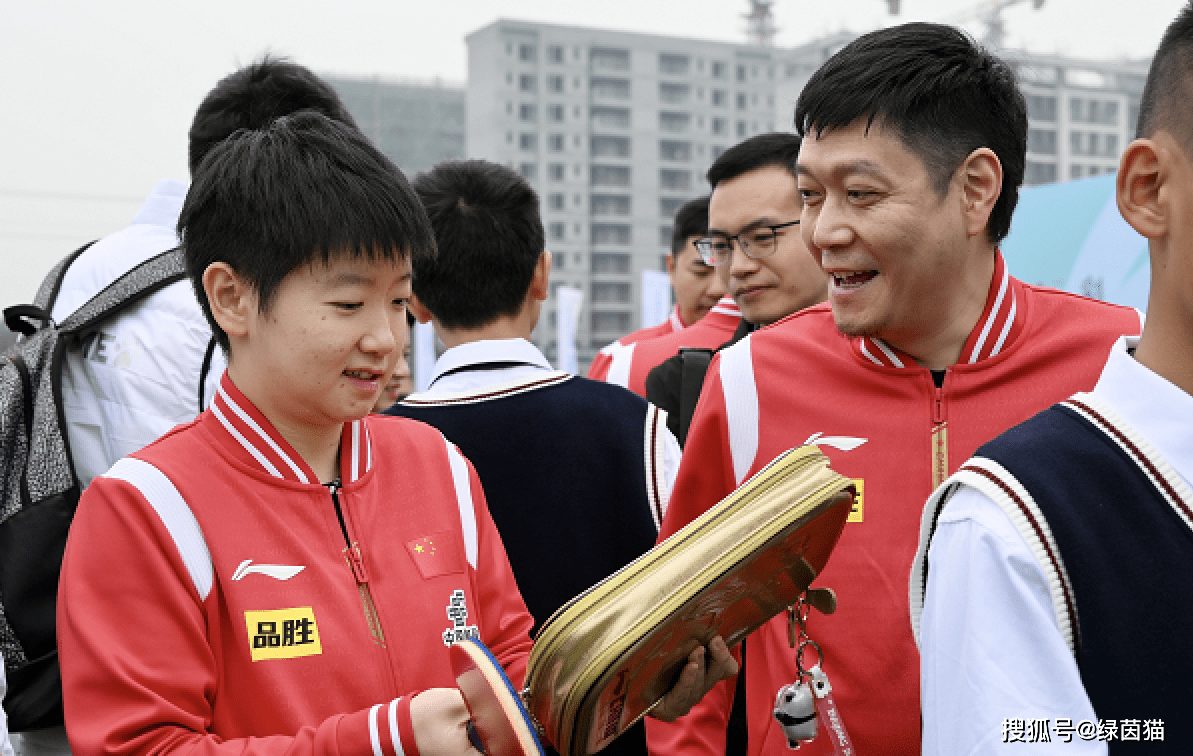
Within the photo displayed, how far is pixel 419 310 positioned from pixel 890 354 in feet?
4.30

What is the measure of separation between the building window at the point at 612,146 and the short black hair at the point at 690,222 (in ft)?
190

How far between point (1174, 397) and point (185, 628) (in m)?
1.29

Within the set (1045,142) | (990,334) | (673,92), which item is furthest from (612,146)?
(990,334)

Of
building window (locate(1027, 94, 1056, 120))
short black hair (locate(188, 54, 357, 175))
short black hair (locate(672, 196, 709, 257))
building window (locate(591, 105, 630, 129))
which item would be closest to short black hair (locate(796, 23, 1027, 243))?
short black hair (locate(188, 54, 357, 175))

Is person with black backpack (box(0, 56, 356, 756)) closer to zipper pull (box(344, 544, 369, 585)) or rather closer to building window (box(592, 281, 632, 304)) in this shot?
zipper pull (box(344, 544, 369, 585))

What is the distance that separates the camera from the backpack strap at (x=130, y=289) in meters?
2.51

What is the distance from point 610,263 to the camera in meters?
61.5

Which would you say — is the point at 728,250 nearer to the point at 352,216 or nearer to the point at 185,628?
the point at 352,216

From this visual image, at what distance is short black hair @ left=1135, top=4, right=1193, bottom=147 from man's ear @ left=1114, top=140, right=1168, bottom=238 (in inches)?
1.2

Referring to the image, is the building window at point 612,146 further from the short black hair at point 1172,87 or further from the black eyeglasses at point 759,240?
the short black hair at point 1172,87

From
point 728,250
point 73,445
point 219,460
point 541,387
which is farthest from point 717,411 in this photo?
point 728,250

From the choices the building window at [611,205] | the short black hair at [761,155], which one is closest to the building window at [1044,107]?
the building window at [611,205]

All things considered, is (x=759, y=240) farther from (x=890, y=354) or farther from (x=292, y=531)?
(x=292, y=531)

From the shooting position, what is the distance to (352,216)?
5.86 feet
